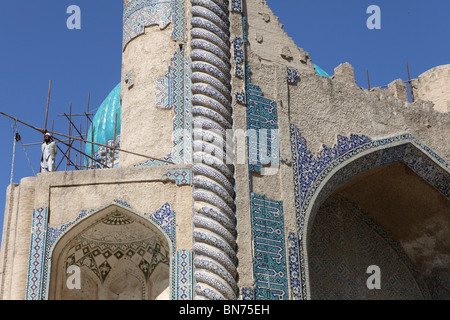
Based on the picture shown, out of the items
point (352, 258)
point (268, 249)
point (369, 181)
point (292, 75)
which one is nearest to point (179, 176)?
point (268, 249)

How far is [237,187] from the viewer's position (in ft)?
30.4

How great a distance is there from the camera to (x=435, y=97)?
1209 centimetres

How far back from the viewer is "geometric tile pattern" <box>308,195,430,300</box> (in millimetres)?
10914

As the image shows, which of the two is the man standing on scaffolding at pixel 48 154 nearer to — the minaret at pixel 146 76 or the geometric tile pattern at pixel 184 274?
the minaret at pixel 146 76

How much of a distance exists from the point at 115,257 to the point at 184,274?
1.11 m

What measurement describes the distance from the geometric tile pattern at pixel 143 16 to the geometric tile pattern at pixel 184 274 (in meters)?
2.96

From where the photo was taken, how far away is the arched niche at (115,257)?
30.0ft

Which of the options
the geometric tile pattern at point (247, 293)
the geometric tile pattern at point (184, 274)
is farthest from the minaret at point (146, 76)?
the geometric tile pattern at point (247, 293)

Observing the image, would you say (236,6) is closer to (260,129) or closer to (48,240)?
(260,129)

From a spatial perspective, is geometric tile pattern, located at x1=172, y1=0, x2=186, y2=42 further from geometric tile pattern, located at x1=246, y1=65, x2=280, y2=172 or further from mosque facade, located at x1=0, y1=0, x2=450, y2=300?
geometric tile pattern, located at x1=246, y1=65, x2=280, y2=172

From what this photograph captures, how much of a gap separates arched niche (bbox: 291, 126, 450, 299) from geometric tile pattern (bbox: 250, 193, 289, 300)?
0.23 metres

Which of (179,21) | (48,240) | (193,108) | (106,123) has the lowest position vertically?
(48,240)

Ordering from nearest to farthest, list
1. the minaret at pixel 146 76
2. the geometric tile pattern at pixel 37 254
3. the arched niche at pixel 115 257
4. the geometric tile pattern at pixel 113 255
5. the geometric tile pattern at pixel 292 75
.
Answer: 1. the geometric tile pattern at pixel 37 254
2. the arched niche at pixel 115 257
3. the geometric tile pattern at pixel 113 255
4. the minaret at pixel 146 76
5. the geometric tile pattern at pixel 292 75
